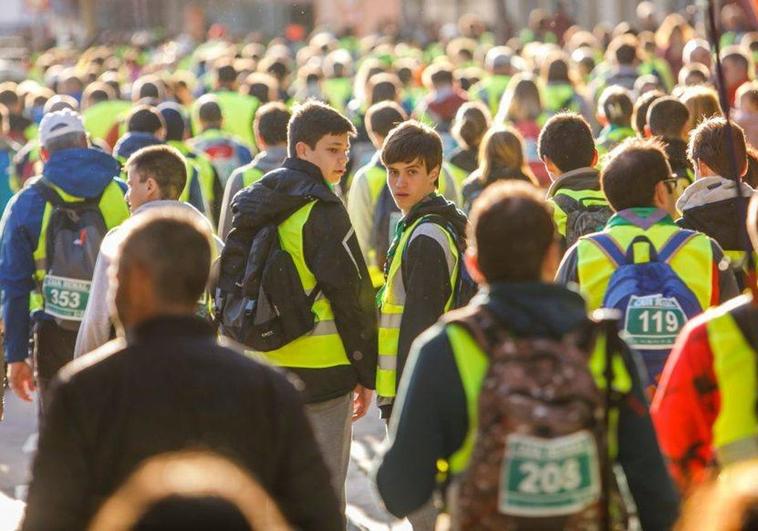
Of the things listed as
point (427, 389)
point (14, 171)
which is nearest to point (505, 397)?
point (427, 389)

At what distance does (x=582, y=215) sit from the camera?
813cm

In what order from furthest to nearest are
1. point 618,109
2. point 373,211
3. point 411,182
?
point 618,109, point 373,211, point 411,182

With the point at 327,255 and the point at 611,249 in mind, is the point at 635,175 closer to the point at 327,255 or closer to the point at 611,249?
the point at 611,249

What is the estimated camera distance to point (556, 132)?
8422mm

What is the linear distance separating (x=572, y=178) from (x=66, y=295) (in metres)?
2.25

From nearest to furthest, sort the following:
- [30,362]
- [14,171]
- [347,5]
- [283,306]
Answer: [283,306] < [30,362] < [14,171] < [347,5]

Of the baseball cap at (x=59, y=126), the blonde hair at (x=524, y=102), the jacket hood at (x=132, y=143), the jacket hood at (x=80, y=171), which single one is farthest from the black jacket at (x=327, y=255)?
the blonde hair at (x=524, y=102)

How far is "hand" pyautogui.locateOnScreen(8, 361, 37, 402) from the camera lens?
26.9 feet

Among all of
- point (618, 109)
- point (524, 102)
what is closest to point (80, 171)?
point (618, 109)

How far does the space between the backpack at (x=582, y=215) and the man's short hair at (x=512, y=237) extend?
11.9ft

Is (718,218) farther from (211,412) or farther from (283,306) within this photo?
(211,412)

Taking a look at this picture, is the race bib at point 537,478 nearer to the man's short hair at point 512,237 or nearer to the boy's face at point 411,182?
the man's short hair at point 512,237

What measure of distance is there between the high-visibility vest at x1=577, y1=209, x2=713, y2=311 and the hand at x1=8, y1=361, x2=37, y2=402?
293cm

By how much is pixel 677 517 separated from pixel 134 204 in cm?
366
